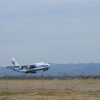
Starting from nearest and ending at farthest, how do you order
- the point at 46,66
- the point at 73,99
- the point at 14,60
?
1. the point at 73,99
2. the point at 46,66
3. the point at 14,60

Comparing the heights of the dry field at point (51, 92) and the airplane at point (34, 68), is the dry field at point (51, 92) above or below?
below

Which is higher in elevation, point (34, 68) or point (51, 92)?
point (34, 68)

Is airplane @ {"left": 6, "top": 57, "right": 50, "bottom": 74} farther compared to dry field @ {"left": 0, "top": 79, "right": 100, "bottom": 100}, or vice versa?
airplane @ {"left": 6, "top": 57, "right": 50, "bottom": 74}

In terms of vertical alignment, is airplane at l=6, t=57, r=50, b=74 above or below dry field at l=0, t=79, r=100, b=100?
above

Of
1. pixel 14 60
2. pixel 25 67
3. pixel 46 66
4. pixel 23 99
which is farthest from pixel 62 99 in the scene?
pixel 14 60

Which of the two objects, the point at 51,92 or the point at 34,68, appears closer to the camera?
the point at 51,92

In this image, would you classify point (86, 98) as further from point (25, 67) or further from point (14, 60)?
point (14, 60)

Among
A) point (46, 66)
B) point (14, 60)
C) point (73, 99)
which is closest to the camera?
point (73, 99)

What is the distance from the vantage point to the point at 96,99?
1352 inches

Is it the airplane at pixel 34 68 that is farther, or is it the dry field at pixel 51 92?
the airplane at pixel 34 68

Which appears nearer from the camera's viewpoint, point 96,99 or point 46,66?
point 96,99

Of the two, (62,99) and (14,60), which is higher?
(14,60)

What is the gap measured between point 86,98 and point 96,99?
1.32 metres

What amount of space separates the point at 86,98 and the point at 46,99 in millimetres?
3820
